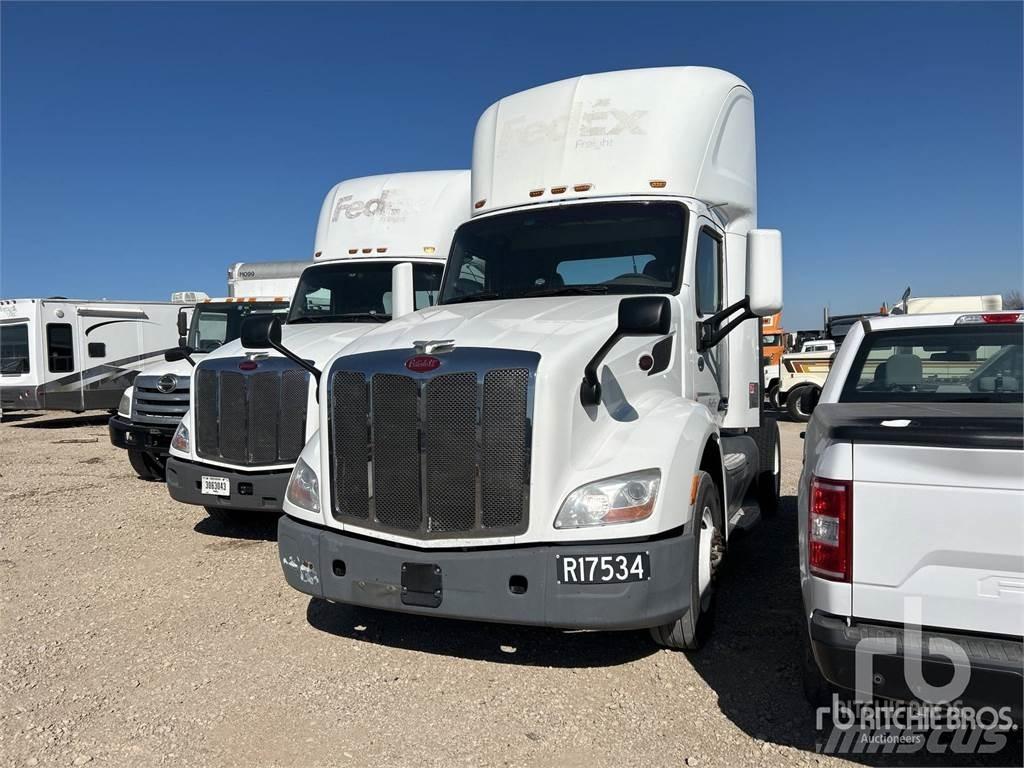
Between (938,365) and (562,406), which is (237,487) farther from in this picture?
(938,365)

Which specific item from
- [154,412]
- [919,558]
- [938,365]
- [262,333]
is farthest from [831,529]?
[154,412]

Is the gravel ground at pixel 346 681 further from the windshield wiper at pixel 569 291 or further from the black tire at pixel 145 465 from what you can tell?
the black tire at pixel 145 465

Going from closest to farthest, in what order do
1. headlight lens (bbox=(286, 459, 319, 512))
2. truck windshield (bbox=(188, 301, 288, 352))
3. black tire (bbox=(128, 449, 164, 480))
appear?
1. headlight lens (bbox=(286, 459, 319, 512))
2. black tire (bbox=(128, 449, 164, 480))
3. truck windshield (bbox=(188, 301, 288, 352))

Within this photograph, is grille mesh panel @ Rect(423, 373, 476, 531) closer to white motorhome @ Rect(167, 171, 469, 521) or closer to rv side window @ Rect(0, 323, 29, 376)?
white motorhome @ Rect(167, 171, 469, 521)

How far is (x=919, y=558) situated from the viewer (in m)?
2.70

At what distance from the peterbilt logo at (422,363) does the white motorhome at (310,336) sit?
53.5 inches

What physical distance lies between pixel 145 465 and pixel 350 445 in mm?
6594

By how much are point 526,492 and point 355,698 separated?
4.50ft

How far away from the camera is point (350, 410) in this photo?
13.3ft

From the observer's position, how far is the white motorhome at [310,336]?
6.20 metres

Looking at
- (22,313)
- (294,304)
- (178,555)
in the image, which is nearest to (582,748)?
(178,555)

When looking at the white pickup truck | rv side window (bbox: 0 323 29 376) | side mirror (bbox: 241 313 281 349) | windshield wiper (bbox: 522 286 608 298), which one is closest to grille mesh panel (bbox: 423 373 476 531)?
windshield wiper (bbox: 522 286 608 298)

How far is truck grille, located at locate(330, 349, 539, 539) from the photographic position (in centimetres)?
370

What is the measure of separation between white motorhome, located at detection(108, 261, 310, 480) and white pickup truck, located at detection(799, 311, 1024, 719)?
738 centimetres
